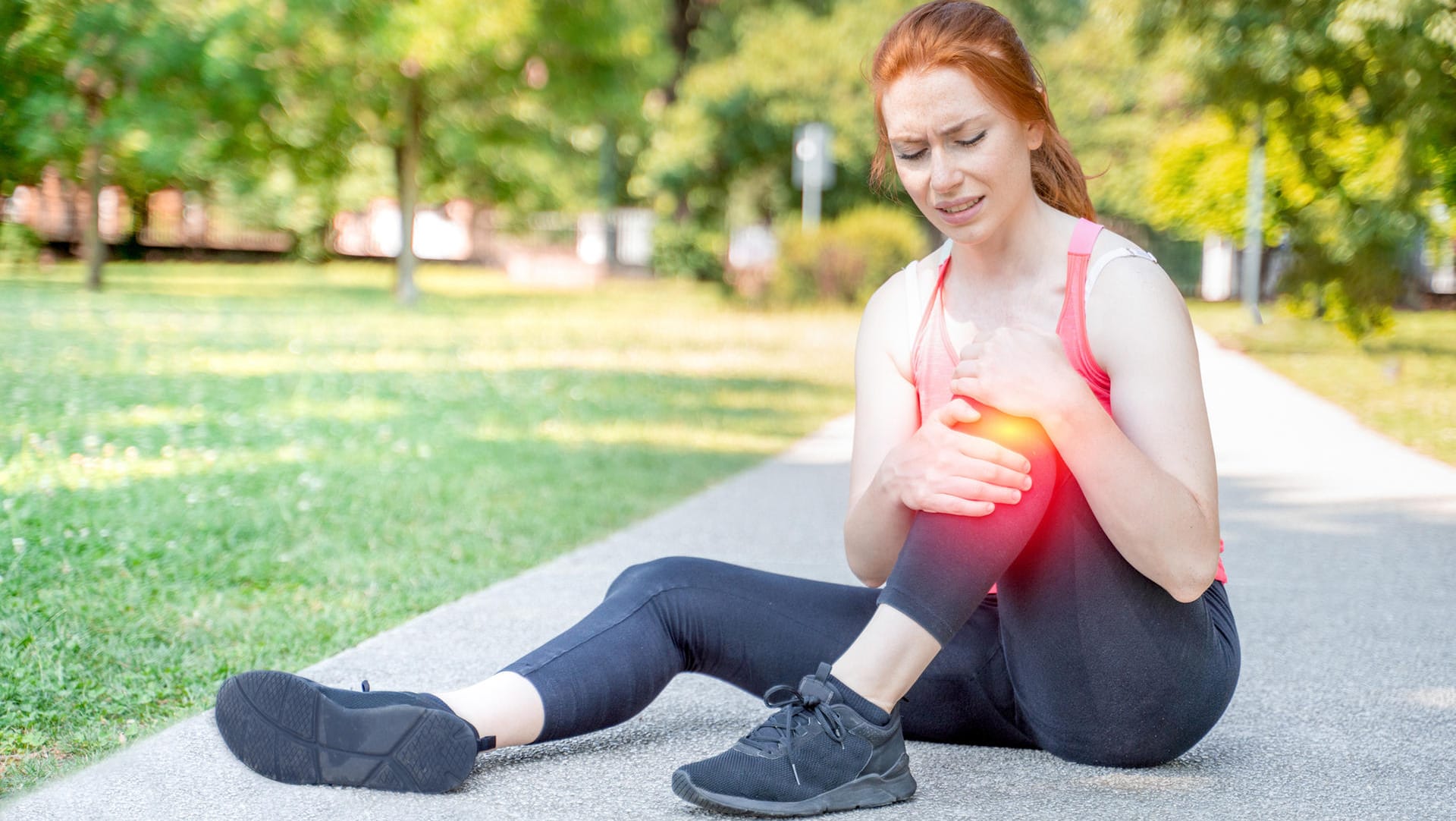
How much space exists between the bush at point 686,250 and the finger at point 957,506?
31525 millimetres

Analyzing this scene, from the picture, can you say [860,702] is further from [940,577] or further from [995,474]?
[995,474]

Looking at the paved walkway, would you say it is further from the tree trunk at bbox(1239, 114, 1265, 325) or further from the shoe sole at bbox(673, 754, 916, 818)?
the tree trunk at bbox(1239, 114, 1265, 325)

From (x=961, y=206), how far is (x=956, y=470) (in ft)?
1.74

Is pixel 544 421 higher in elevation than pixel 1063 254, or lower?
lower

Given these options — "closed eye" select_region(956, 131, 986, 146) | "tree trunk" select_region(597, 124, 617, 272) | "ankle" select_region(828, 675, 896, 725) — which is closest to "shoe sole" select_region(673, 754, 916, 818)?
"ankle" select_region(828, 675, 896, 725)

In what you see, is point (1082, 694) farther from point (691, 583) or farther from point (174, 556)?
point (174, 556)

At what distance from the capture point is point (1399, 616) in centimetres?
441

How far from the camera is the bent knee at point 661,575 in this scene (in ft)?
9.12

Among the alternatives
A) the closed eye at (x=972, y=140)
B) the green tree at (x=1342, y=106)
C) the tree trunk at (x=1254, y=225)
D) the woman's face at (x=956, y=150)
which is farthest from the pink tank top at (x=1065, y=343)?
the tree trunk at (x=1254, y=225)

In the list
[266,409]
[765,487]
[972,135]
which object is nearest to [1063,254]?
[972,135]

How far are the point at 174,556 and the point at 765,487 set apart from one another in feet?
9.22

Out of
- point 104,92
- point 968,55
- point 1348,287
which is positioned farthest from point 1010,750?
point 104,92

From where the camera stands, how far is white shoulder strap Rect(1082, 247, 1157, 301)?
2570 millimetres

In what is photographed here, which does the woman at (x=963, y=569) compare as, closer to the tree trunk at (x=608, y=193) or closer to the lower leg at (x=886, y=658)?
the lower leg at (x=886, y=658)
